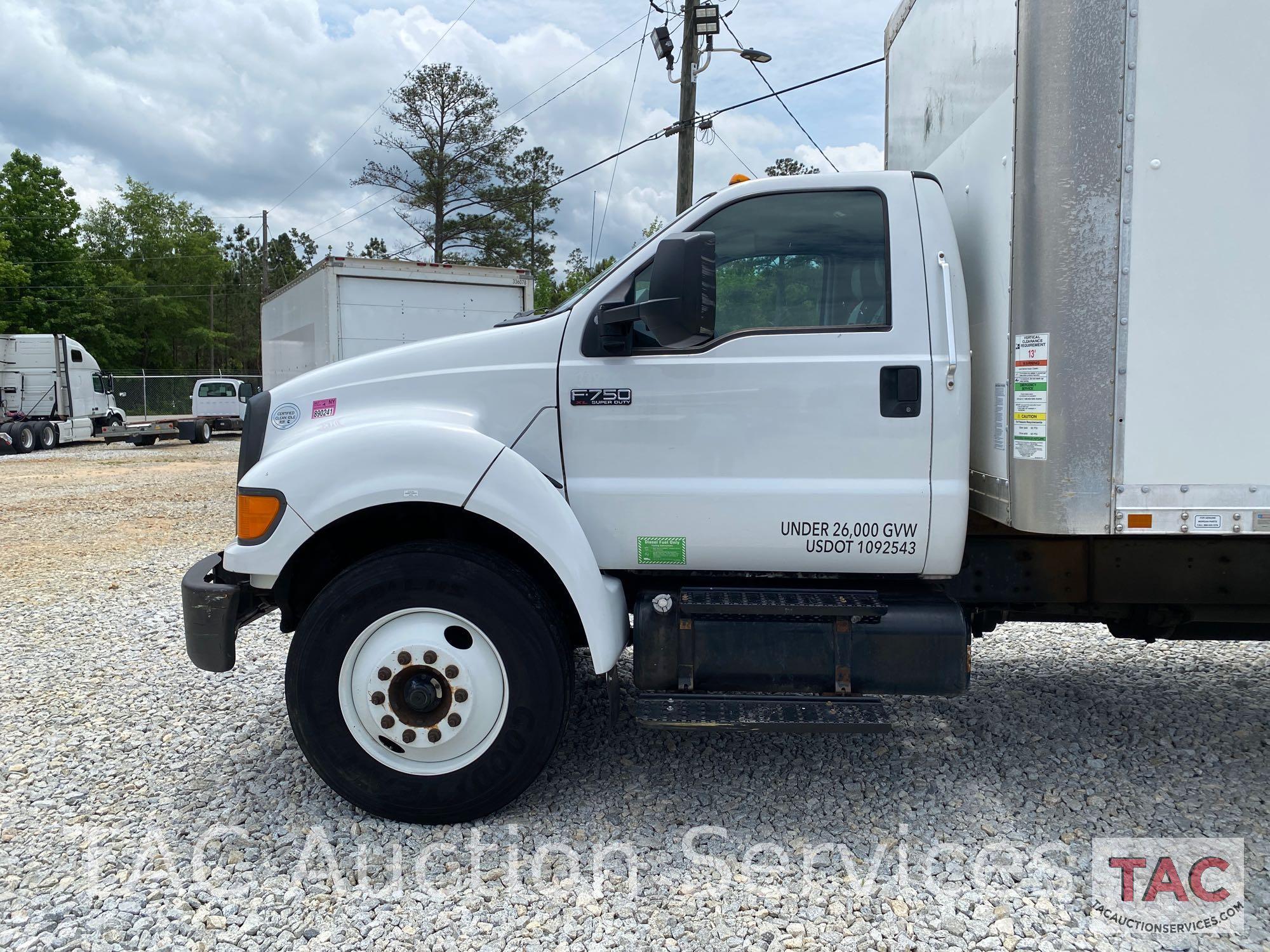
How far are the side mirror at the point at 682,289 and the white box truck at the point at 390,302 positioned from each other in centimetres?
768

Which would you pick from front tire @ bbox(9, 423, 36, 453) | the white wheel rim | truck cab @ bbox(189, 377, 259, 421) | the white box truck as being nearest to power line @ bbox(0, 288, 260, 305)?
truck cab @ bbox(189, 377, 259, 421)

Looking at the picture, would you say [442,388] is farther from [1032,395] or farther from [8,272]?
[8,272]

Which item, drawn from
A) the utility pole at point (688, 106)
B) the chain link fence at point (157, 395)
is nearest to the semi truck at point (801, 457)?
the utility pole at point (688, 106)

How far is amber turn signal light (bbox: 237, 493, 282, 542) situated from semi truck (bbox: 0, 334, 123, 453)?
23.5 m

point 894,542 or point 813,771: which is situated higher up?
point 894,542

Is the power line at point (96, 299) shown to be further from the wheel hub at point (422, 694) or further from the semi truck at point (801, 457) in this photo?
the wheel hub at point (422, 694)

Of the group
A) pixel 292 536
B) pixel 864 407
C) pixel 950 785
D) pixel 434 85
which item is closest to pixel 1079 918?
pixel 950 785

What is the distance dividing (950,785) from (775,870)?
1020 millimetres

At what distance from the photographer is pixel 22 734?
417cm

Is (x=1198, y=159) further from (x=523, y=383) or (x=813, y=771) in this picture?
(x=813, y=771)

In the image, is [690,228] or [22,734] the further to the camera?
[22,734]

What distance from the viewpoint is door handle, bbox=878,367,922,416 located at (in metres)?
Answer: 3.17

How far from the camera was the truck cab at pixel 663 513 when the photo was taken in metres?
3.18

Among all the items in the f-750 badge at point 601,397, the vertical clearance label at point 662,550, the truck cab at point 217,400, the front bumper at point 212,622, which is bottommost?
the front bumper at point 212,622
